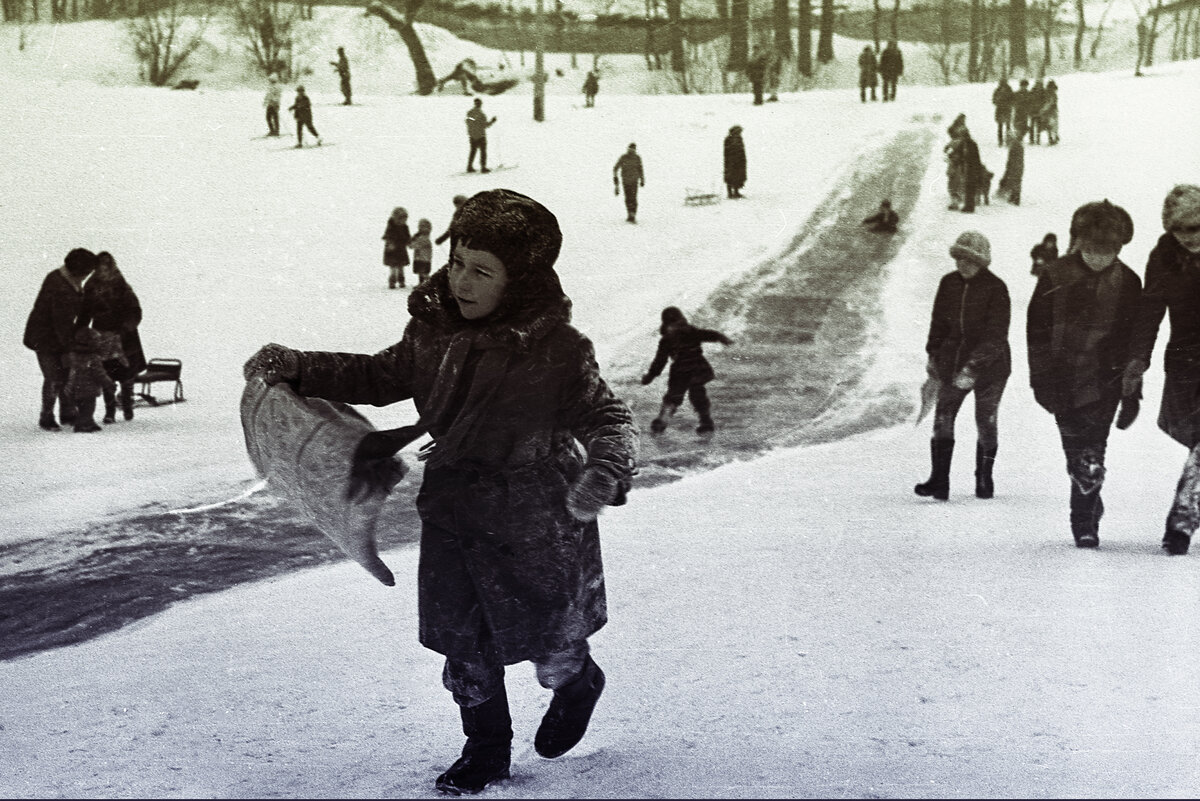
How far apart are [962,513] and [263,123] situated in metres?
3.55

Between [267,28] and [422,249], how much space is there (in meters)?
1.81

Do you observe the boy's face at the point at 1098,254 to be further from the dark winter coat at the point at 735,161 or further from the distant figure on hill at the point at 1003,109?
the dark winter coat at the point at 735,161

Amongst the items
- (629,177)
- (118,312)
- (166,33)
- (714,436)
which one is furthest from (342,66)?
(629,177)

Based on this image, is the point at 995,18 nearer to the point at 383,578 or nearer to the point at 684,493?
the point at 684,493

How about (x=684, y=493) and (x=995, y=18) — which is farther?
(x=995, y=18)

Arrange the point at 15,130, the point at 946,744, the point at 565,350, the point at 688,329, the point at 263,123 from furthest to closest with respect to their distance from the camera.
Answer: the point at 688,329 → the point at 263,123 → the point at 15,130 → the point at 946,744 → the point at 565,350

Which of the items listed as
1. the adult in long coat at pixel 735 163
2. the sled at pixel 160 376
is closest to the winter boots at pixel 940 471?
the sled at pixel 160 376

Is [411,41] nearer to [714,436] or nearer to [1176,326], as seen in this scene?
[714,436]

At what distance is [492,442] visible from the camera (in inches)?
99.2

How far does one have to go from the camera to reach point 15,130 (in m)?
5.06

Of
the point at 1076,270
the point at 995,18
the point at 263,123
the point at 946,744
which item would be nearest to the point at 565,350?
the point at 946,744

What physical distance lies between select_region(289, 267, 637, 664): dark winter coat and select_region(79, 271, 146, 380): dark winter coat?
314 cm

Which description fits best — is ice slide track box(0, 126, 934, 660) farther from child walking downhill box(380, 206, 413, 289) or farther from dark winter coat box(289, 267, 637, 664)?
dark winter coat box(289, 267, 637, 664)

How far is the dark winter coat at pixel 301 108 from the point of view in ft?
20.4
